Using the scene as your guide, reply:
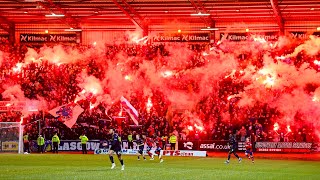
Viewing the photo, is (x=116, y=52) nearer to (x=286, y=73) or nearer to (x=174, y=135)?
(x=174, y=135)

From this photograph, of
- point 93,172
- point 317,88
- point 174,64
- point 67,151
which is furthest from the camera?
point 174,64

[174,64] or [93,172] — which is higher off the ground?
[174,64]

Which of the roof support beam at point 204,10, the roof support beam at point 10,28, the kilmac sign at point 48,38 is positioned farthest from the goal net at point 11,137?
the roof support beam at point 204,10

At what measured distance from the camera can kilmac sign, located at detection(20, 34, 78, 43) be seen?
54.9 metres

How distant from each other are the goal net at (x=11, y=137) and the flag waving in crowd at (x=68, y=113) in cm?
321

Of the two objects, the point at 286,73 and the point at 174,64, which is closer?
the point at 286,73

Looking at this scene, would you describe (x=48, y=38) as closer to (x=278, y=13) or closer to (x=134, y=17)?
(x=134, y=17)

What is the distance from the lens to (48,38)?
54875 mm

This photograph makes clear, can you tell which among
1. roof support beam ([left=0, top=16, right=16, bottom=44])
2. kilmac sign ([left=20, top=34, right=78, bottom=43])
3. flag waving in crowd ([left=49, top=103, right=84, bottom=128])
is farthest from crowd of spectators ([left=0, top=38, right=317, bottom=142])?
roof support beam ([left=0, top=16, right=16, bottom=44])

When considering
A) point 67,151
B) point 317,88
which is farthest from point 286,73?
point 67,151

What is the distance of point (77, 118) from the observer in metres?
47.2

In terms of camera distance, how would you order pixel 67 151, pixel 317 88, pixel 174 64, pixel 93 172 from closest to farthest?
pixel 93 172, pixel 317 88, pixel 67 151, pixel 174 64

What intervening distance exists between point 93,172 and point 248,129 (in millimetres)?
22105

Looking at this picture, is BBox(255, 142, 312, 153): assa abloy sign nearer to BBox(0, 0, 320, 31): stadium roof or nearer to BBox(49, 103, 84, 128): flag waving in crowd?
BBox(0, 0, 320, 31): stadium roof
